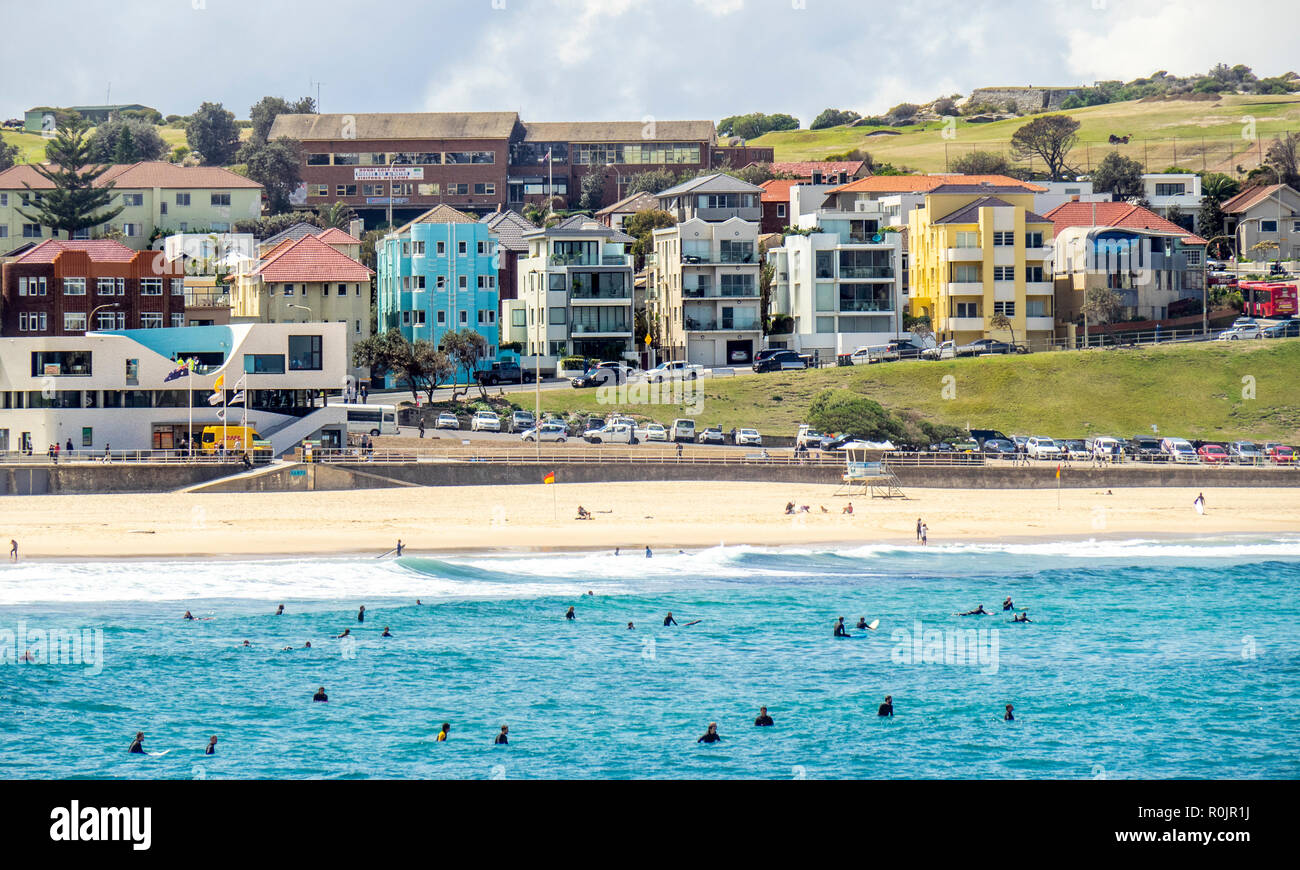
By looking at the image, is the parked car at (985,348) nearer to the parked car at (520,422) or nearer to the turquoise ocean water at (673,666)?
the parked car at (520,422)

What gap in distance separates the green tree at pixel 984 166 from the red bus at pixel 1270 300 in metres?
53.4

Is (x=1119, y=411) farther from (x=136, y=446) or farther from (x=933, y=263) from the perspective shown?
(x=136, y=446)

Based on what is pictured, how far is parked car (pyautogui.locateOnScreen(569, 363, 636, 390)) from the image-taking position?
278ft

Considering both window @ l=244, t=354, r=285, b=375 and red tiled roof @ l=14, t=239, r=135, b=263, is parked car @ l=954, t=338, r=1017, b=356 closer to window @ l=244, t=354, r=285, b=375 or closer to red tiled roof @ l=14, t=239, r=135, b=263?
window @ l=244, t=354, r=285, b=375

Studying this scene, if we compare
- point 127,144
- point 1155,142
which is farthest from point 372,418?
point 1155,142

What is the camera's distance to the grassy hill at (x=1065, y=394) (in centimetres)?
7888

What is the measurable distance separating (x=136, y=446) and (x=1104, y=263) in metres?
64.6

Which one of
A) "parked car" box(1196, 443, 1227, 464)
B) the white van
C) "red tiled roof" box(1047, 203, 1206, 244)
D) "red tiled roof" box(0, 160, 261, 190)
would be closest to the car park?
Result: the white van

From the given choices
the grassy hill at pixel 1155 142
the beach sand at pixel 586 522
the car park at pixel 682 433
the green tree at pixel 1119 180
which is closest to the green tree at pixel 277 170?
the grassy hill at pixel 1155 142

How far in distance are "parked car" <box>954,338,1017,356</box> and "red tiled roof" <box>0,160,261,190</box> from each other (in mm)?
67606

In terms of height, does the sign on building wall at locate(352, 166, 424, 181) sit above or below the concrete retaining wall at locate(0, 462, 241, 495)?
above

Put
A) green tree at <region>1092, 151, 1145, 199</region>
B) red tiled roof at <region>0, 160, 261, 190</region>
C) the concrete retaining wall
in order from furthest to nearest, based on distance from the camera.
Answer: green tree at <region>1092, 151, 1145, 199</region> < red tiled roof at <region>0, 160, 261, 190</region> < the concrete retaining wall

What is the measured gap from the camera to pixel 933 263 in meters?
97.9
